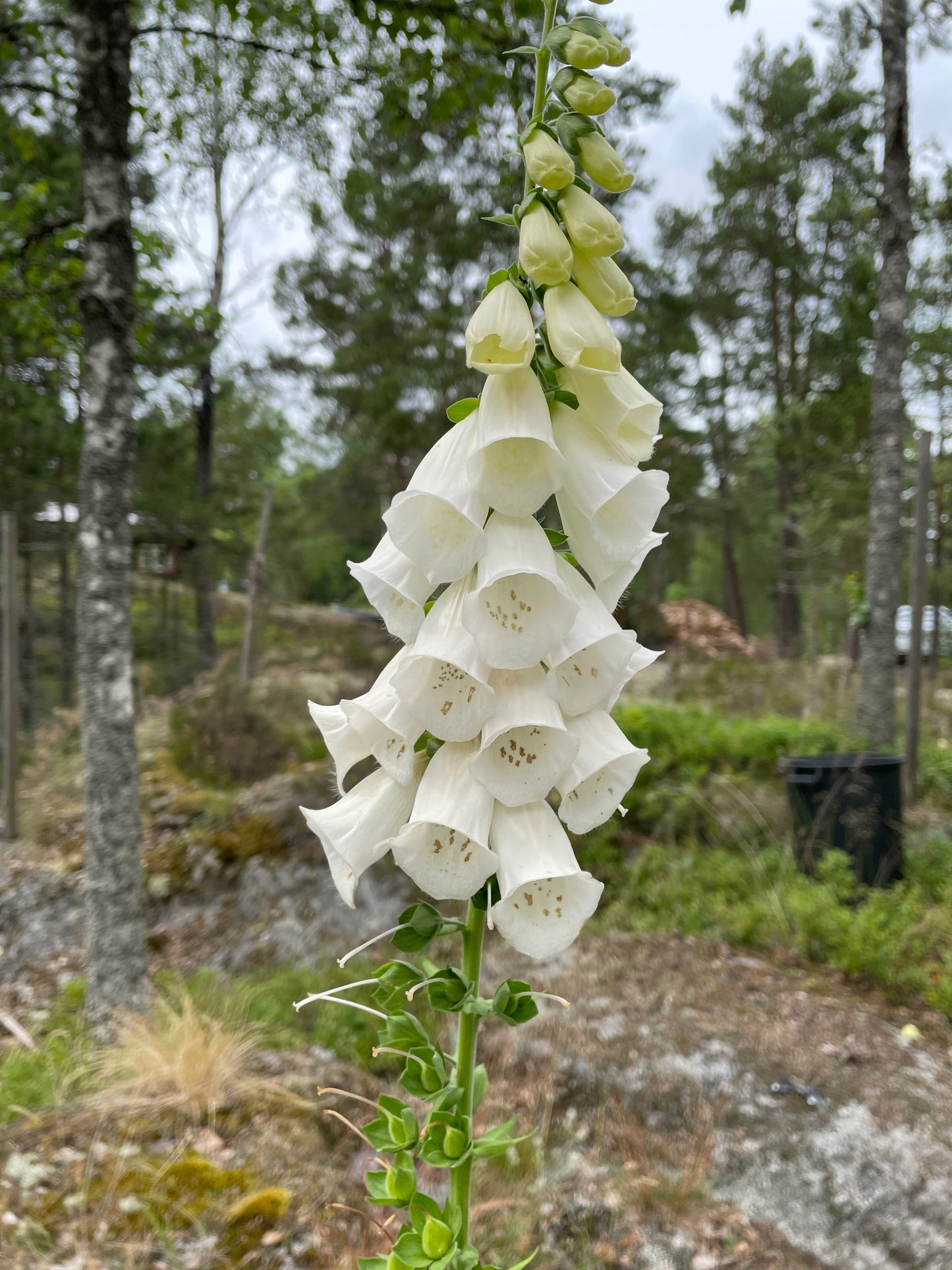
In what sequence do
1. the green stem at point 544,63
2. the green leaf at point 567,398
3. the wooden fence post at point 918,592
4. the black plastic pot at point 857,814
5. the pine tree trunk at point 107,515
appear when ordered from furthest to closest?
the wooden fence post at point 918,592 → the black plastic pot at point 857,814 → the pine tree trunk at point 107,515 → the green leaf at point 567,398 → the green stem at point 544,63

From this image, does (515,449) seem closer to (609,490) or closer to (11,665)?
(609,490)

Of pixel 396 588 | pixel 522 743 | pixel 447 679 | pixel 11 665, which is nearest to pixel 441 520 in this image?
pixel 396 588

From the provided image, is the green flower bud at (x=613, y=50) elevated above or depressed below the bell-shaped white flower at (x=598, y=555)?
above

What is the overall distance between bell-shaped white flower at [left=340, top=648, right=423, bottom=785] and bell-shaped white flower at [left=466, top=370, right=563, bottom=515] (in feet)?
0.85

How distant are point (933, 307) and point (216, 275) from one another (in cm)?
1433

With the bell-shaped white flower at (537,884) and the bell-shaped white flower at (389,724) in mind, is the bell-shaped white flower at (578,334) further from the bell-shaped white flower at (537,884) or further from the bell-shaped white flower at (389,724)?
the bell-shaped white flower at (537,884)

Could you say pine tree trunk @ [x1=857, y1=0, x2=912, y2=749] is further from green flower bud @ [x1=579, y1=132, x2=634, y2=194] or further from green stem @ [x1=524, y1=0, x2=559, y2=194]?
green stem @ [x1=524, y1=0, x2=559, y2=194]

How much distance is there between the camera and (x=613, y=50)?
104 centimetres

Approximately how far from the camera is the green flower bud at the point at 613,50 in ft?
3.35

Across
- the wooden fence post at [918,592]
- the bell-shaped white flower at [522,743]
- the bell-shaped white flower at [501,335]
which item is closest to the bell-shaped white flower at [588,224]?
the bell-shaped white flower at [501,335]

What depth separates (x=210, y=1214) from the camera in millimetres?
2471

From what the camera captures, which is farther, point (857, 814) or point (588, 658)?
point (857, 814)

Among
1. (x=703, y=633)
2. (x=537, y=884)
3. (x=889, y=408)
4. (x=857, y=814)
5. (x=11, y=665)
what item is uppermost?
(x=889, y=408)

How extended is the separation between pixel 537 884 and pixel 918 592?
19.4 feet
